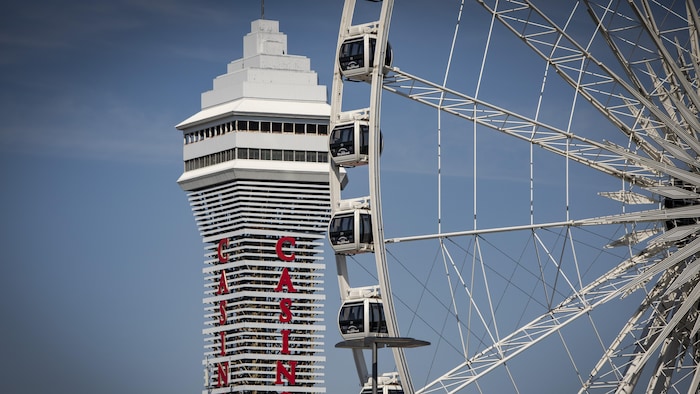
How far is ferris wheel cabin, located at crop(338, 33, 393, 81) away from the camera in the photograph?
281 ft

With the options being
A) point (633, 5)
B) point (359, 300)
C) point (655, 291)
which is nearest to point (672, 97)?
point (633, 5)

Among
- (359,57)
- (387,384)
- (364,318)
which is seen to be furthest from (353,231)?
(359,57)

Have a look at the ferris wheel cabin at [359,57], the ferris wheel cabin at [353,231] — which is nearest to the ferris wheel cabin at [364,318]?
the ferris wheel cabin at [353,231]

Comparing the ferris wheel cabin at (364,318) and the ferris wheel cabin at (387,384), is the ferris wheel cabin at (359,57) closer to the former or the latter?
the ferris wheel cabin at (364,318)

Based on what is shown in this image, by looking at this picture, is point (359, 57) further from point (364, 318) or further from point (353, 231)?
point (364, 318)

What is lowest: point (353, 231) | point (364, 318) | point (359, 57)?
point (364, 318)

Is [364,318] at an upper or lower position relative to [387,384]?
upper

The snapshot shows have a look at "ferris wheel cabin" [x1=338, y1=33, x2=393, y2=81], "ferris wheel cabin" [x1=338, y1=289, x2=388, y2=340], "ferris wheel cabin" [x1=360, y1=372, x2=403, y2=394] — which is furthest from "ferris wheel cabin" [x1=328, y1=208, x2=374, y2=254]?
"ferris wheel cabin" [x1=338, y1=33, x2=393, y2=81]

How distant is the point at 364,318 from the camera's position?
83438mm

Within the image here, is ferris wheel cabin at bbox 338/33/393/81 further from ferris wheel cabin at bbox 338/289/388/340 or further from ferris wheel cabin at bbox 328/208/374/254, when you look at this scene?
ferris wheel cabin at bbox 338/289/388/340

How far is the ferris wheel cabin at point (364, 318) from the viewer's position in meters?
83.5

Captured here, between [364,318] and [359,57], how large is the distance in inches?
→ 472

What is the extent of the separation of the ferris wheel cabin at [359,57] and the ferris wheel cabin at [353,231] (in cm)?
630

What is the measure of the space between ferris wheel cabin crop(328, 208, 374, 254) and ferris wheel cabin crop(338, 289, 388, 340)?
220 cm
